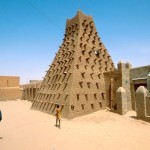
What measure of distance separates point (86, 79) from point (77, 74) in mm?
1554

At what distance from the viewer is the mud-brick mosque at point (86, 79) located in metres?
21.4

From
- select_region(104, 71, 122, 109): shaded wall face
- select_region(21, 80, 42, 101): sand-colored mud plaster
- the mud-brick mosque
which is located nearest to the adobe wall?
the mud-brick mosque

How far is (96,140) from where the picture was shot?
40.9ft

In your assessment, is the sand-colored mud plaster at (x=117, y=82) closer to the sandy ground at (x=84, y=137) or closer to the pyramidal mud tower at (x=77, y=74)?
the pyramidal mud tower at (x=77, y=74)

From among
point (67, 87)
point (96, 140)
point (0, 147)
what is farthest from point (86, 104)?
point (0, 147)

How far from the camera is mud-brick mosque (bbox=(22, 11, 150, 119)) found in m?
21.4

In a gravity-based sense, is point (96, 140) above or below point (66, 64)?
below

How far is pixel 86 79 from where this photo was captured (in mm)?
23594

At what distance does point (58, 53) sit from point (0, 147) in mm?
20895

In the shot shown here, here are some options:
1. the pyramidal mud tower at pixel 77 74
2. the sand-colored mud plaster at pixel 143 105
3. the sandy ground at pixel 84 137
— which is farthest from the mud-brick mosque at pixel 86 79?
the sandy ground at pixel 84 137

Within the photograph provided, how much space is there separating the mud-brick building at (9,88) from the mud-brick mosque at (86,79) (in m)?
26.9

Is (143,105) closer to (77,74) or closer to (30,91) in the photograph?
(77,74)

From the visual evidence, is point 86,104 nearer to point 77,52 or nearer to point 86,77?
point 86,77

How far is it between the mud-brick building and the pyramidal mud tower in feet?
88.6
